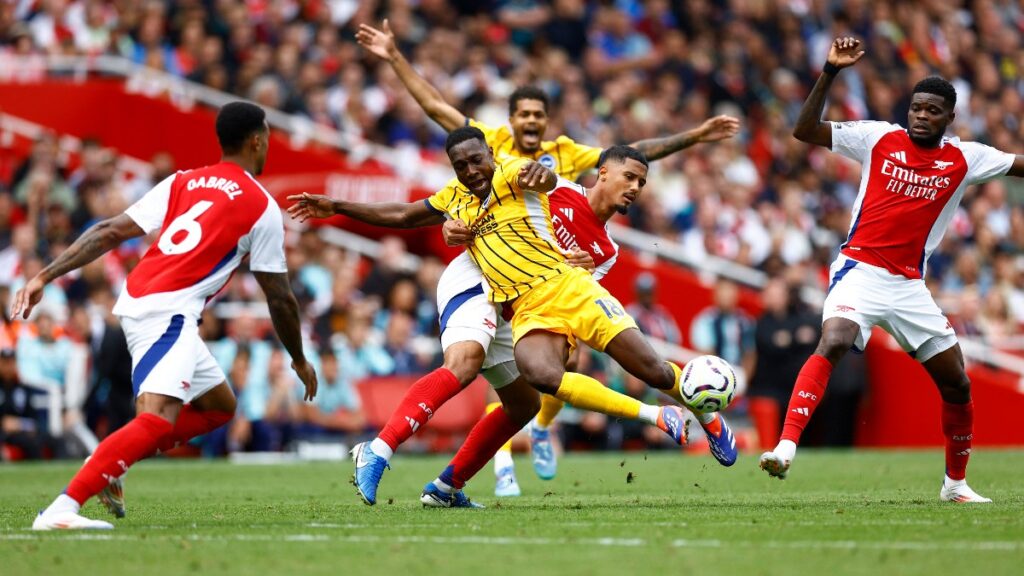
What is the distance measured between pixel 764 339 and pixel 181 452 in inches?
306

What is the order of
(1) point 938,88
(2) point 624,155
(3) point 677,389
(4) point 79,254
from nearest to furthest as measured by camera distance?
1. (4) point 79,254
2. (3) point 677,389
3. (1) point 938,88
4. (2) point 624,155

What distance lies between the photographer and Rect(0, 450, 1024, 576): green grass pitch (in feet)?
22.7

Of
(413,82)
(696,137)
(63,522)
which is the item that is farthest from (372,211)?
(63,522)

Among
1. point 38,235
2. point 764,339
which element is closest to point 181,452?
point 38,235

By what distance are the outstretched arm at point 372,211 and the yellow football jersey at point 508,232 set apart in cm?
11

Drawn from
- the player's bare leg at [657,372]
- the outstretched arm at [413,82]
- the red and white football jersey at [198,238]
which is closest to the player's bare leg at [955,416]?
the player's bare leg at [657,372]

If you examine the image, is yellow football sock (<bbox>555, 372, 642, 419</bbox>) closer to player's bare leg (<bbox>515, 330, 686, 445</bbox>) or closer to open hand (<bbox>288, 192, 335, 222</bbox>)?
player's bare leg (<bbox>515, 330, 686, 445</bbox>)

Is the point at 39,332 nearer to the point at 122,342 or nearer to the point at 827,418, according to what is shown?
the point at 122,342

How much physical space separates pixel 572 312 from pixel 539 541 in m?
2.27

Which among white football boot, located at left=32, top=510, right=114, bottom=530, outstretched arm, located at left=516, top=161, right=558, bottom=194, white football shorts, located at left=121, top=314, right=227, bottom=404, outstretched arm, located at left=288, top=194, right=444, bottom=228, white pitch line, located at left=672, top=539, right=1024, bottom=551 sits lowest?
white football boot, located at left=32, top=510, right=114, bottom=530

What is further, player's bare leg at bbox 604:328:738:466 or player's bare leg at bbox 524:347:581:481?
player's bare leg at bbox 524:347:581:481

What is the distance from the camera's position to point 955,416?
400 inches

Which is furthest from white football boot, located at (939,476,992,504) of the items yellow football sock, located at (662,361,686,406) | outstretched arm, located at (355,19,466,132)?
outstretched arm, located at (355,19,466,132)

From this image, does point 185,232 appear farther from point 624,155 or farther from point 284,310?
point 624,155
